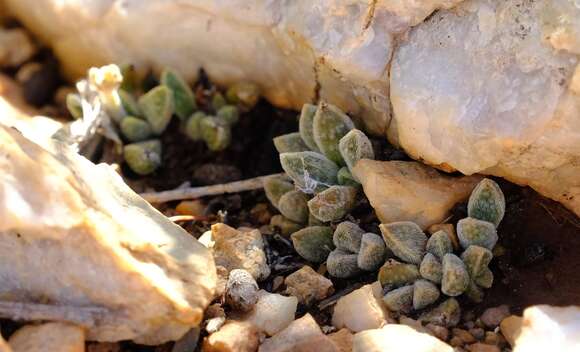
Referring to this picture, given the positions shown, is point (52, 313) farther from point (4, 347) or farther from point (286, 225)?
point (286, 225)

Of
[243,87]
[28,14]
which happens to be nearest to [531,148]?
[243,87]

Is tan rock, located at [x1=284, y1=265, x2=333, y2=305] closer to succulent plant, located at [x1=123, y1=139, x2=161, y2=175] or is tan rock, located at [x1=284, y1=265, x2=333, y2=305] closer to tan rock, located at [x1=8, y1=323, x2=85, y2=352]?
tan rock, located at [x1=8, y1=323, x2=85, y2=352]

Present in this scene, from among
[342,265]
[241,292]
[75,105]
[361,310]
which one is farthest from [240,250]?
[75,105]

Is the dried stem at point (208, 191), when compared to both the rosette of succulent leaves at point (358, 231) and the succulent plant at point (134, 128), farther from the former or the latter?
the succulent plant at point (134, 128)

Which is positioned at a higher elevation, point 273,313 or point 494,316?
point 494,316

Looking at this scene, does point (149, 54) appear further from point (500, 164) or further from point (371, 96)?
point (500, 164)
